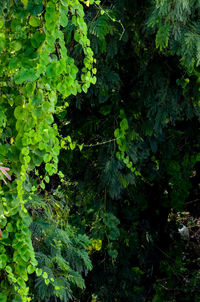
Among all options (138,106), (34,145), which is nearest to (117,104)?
(138,106)

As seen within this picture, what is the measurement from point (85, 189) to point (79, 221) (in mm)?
228

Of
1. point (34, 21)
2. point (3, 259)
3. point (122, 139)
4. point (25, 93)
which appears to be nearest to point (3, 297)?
point (3, 259)

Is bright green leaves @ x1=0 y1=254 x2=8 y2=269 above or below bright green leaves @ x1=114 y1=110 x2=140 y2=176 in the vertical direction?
below

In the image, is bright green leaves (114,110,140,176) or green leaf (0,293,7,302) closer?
green leaf (0,293,7,302)

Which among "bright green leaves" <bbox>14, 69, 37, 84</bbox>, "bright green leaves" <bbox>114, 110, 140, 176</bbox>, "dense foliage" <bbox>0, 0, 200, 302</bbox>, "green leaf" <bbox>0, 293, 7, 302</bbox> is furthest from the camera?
"bright green leaves" <bbox>114, 110, 140, 176</bbox>

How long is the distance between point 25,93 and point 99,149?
5.75 feet

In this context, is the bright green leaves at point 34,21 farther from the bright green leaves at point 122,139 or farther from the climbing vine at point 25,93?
the bright green leaves at point 122,139

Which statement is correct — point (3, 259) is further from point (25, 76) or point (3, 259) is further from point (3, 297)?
point (25, 76)

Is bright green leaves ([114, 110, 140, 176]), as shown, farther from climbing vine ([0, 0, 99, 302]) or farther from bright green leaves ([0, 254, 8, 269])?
bright green leaves ([0, 254, 8, 269])

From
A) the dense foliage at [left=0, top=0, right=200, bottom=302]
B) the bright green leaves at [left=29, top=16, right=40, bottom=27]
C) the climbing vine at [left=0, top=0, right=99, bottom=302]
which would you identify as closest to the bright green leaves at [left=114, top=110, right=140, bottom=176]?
the dense foliage at [left=0, top=0, right=200, bottom=302]

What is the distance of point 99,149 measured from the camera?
3445 mm

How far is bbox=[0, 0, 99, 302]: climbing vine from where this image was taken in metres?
1.67

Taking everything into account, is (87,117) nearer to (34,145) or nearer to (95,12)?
(95,12)

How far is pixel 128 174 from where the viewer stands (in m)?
3.50
